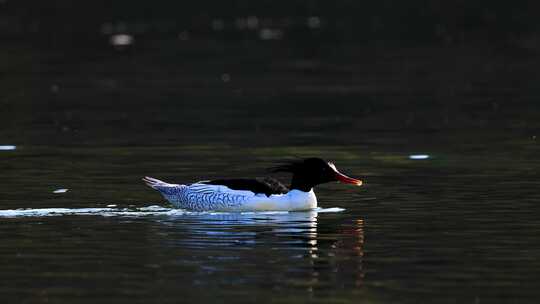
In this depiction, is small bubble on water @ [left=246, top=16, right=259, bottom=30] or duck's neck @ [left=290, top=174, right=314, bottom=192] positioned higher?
small bubble on water @ [left=246, top=16, right=259, bottom=30]

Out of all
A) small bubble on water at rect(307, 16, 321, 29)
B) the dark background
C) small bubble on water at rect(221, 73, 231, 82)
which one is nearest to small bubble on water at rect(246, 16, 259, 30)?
the dark background

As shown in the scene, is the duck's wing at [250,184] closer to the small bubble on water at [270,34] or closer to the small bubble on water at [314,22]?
the small bubble on water at [270,34]

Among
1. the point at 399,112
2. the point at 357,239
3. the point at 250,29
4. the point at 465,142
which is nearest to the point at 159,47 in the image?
the point at 250,29

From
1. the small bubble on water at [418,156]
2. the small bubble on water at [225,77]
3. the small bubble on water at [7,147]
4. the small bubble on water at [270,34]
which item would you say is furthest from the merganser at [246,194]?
the small bubble on water at [270,34]

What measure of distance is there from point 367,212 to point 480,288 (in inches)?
228

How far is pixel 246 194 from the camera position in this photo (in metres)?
21.5

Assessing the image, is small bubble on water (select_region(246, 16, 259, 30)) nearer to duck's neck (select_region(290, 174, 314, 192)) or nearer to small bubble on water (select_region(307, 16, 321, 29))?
small bubble on water (select_region(307, 16, 321, 29))

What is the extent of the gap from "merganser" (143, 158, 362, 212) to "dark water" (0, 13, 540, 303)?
21 cm

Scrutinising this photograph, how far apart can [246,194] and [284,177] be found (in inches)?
219

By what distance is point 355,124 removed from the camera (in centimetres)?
3441

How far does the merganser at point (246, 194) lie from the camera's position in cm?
2142


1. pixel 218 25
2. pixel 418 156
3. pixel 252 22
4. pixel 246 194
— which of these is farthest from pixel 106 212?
pixel 252 22

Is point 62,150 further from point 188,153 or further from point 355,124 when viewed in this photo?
point 355,124

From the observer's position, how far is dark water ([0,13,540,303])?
16406 mm
